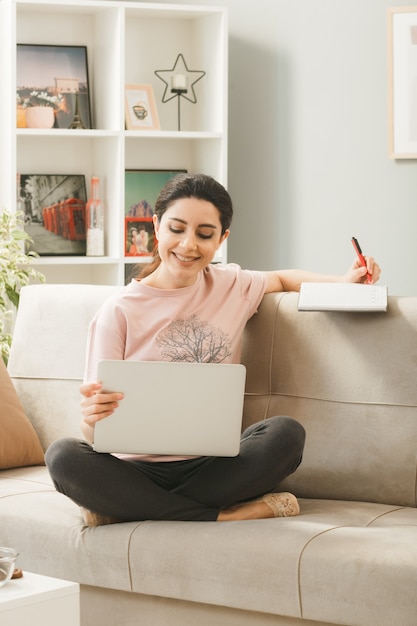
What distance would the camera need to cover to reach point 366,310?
7.82 feet

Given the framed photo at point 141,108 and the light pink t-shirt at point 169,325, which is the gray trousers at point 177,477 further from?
the framed photo at point 141,108

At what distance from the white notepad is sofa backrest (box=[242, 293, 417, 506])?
2.4 inches

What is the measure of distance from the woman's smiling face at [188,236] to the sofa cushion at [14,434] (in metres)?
0.61

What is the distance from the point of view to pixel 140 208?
418 centimetres

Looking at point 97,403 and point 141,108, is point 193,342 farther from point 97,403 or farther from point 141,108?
point 141,108

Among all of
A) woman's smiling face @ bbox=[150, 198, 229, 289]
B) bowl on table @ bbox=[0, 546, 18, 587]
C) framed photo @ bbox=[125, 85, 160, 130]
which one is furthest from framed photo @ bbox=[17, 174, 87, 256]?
bowl on table @ bbox=[0, 546, 18, 587]

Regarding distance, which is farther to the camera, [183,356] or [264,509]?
[183,356]

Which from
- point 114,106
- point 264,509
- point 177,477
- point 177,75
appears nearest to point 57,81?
point 114,106

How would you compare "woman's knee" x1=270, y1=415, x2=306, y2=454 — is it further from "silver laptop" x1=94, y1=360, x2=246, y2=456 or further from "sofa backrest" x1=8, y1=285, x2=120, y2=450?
"sofa backrest" x1=8, y1=285, x2=120, y2=450

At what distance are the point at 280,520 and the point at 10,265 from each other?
6.00 feet

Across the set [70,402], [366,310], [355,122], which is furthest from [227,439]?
[355,122]

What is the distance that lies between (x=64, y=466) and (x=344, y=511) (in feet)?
2.02

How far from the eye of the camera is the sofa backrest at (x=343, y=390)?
236 centimetres

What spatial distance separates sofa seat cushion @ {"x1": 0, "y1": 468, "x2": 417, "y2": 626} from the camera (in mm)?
1856
